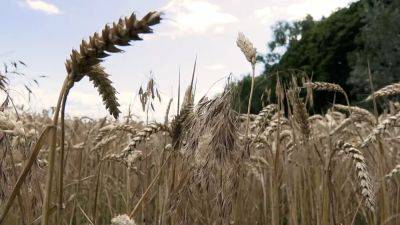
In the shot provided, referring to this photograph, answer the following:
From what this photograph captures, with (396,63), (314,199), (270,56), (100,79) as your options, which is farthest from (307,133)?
(270,56)

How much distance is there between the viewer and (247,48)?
7.79 feet

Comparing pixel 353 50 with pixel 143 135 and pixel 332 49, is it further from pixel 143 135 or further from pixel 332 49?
pixel 143 135

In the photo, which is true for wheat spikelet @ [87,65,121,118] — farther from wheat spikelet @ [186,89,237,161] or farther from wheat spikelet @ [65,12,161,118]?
wheat spikelet @ [186,89,237,161]

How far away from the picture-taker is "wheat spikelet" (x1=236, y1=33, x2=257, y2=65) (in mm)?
2307

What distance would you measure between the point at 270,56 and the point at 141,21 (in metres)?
63.0

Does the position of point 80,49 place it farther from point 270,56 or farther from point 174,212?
point 270,56

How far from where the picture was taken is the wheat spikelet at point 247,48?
231 cm

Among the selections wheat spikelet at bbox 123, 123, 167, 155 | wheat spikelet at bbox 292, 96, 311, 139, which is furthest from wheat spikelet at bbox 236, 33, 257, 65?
wheat spikelet at bbox 123, 123, 167, 155

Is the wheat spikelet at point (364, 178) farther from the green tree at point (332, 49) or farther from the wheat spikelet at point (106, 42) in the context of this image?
the green tree at point (332, 49)

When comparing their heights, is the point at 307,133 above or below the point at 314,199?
above

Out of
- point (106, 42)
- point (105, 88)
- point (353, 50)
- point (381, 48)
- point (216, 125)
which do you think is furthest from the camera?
point (353, 50)

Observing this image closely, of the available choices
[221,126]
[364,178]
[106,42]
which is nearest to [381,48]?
[364,178]

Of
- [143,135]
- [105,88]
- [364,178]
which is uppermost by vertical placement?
[105,88]

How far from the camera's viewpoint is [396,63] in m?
25.3
